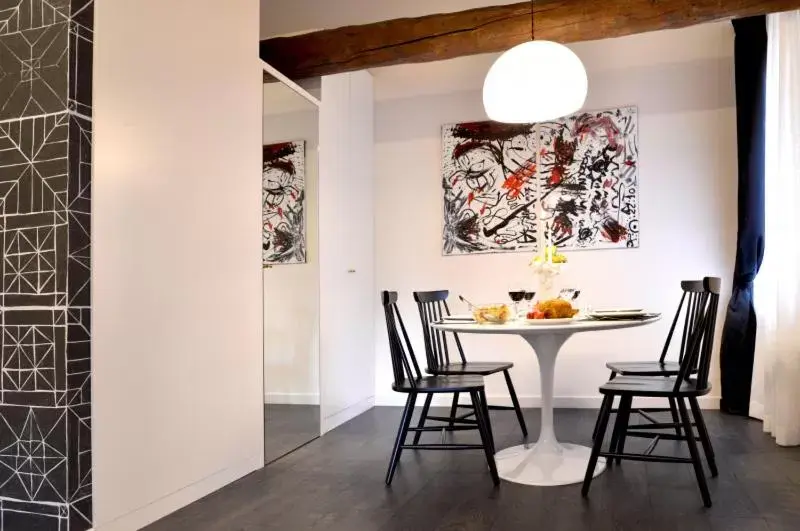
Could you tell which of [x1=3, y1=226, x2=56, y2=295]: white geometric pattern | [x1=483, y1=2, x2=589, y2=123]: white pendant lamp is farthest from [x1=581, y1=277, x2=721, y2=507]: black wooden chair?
[x1=3, y1=226, x2=56, y2=295]: white geometric pattern

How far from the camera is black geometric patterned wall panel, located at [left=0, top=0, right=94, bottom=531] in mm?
1992

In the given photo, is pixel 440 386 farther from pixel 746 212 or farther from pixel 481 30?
pixel 746 212

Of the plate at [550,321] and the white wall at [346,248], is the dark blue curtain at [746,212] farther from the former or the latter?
the white wall at [346,248]

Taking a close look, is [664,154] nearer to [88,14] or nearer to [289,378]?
[289,378]

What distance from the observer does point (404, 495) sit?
258 centimetres

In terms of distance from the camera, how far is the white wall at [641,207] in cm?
429

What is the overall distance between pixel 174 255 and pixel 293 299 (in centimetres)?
107

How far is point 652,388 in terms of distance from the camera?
99.8 inches

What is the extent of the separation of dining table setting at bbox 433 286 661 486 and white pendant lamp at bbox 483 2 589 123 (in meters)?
0.88

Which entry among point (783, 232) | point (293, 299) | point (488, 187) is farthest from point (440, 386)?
point (488, 187)

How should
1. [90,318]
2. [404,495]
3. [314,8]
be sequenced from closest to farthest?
[90,318] < [404,495] < [314,8]

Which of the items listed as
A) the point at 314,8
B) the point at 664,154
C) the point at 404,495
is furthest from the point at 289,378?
the point at 664,154

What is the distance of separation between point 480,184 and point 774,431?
7.93 ft

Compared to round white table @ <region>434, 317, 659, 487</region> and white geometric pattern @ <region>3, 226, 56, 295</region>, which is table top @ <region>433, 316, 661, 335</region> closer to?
round white table @ <region>434, 317, 659, 487</region>
